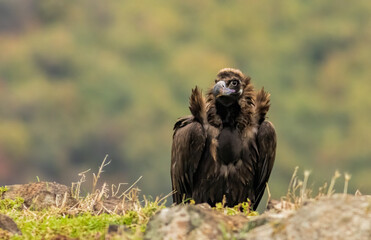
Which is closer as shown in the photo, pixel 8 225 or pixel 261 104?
pixel 8 225

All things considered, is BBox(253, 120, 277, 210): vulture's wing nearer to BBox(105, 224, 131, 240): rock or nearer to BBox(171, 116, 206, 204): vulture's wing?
BBox(171, 116, 206, 204): vulture's wing

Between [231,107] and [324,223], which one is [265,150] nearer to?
[231,107]

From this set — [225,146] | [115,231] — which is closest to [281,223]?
[115,231]

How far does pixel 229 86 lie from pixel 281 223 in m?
4.71

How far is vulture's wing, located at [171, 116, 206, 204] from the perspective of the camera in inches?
488

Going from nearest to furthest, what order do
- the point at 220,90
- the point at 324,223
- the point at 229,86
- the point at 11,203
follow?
the point at 324,223
the point at 11,203
the point at 220,90
the point at 229,86

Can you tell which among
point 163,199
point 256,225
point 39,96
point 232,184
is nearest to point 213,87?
point 232,184

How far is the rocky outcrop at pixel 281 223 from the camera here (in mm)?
7930

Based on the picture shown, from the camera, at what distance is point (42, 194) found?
11.9 meters

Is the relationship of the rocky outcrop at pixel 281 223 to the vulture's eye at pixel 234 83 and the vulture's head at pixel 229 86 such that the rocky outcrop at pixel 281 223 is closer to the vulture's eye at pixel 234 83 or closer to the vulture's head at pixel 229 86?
the vulture's head at pixel 229 86

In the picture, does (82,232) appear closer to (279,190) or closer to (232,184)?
(232,184)

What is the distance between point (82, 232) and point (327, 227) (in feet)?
8.19

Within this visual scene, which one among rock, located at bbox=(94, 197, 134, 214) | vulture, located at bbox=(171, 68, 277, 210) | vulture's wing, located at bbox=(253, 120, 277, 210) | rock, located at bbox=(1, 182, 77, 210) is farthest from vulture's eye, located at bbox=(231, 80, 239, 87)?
rock, located at bbox=(1, 182, 77, 210)

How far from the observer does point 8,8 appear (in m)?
114
